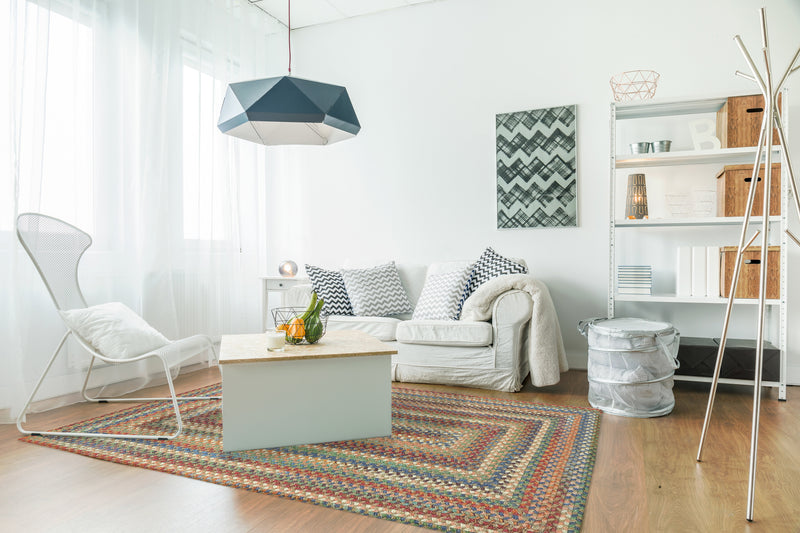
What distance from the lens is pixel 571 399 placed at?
121 inches

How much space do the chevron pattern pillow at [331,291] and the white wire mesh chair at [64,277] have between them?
1.14 m

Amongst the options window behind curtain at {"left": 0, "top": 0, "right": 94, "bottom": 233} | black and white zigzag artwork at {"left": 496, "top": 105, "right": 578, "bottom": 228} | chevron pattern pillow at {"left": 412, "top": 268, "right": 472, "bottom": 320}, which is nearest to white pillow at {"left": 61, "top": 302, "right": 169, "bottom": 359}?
window behind curtain at {"left": 0, "top": 0, "right": 94, "bottom": 233}

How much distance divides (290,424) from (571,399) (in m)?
1.62

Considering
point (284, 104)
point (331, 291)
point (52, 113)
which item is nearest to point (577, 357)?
point (331, 291)

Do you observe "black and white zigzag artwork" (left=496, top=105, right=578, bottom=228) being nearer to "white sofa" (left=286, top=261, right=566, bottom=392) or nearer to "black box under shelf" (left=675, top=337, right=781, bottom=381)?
"white sofa" (left=286, top=261, right=566, bottom=392)

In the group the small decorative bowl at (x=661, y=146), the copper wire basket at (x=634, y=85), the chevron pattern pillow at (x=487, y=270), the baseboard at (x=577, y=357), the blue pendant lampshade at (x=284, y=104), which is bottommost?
the baseboard at (x=577, y=357)

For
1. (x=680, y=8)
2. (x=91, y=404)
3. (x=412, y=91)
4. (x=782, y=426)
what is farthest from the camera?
(x=412, y=91)

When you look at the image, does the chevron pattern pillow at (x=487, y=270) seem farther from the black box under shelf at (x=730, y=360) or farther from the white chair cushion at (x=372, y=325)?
the black box under shelf at (x=730, y=360)

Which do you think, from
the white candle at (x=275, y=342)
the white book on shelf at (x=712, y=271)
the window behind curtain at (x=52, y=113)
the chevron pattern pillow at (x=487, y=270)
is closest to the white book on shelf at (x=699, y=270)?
the white book on shelf at (x=712, y=271)

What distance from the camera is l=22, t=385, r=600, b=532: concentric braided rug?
5.57 ft

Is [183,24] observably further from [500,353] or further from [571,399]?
[571,399]

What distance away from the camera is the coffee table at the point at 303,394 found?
2.18 meters

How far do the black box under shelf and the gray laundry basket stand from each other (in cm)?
50

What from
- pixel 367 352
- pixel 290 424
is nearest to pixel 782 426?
pixel 367 352
